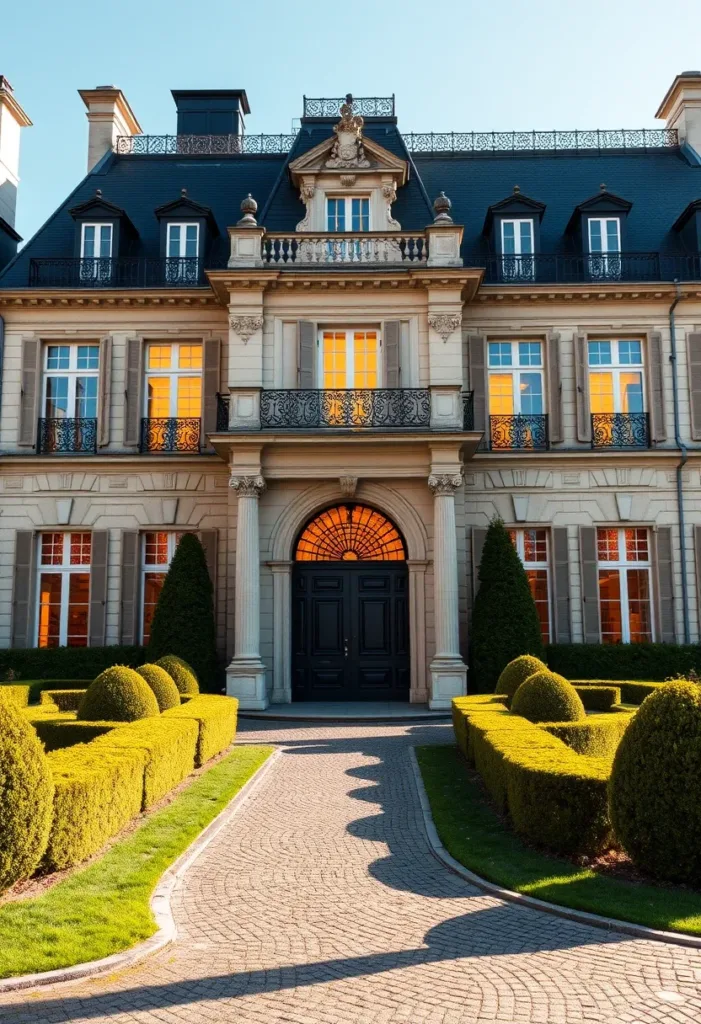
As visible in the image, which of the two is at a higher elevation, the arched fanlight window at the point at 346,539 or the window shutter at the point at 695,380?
the window shutter at the point at 695,380

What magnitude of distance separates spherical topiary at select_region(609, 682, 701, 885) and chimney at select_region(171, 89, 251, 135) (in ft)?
83.5

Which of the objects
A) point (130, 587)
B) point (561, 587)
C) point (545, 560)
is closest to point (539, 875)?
point (561, 587)

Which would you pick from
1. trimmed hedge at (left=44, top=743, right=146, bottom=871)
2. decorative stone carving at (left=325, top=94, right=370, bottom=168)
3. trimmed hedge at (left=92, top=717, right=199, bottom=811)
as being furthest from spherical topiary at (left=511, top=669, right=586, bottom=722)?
decorative stone carving at (left=325, top=94, right=370, bottom=168)

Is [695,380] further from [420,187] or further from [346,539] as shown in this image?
[346,539]

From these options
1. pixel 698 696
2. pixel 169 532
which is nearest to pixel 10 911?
pixel 698 696

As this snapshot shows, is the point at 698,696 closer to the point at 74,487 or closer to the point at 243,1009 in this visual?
the point at 243,1009

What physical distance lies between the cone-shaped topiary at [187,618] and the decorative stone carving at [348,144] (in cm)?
1011

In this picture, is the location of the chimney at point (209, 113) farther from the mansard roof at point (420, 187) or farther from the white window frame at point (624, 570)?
the white window frame at point (624, 570)

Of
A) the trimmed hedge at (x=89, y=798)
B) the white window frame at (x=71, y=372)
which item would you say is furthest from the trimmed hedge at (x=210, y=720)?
the white window frame at (x=71, y=372)

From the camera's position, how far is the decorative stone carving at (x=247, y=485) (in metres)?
19.3

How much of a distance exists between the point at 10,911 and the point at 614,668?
15.7 metres

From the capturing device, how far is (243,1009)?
Result: 498 cm

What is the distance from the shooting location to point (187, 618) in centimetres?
1902

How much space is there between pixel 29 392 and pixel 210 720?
12.3 metres
